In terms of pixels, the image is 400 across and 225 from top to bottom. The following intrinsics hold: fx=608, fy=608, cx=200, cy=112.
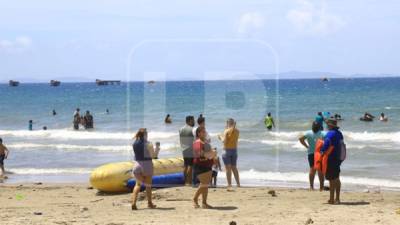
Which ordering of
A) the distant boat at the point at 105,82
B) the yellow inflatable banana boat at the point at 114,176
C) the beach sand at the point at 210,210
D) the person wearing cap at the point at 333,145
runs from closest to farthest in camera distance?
the beach sand at the point at 210,210, the person wearing cap at the point at 333,145, the yellow inflatable banana boat at the point at 114,176, the distant boat at the point at 105,82

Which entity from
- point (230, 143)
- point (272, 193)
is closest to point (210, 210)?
point (272, 193)

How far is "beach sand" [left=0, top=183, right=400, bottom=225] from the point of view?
9.47 metres

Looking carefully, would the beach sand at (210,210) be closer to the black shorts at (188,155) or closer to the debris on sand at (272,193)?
the debris on sand at (272,193)

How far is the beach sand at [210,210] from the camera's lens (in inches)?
373

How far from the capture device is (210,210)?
1023 cm

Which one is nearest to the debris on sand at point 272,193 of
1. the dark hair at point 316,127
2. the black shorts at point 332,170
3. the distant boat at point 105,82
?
the dark hair at point 316,127

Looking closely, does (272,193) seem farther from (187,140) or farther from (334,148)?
(334,148)

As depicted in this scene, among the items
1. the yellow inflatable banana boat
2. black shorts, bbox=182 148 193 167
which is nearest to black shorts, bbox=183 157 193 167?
black shorts, bbox=182 148 193 167


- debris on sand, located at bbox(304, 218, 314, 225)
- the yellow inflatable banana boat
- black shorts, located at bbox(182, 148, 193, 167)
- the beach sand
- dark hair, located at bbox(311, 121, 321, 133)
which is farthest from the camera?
the yellow inflatable banana boat

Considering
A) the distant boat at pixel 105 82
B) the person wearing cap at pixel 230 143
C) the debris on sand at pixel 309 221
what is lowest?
the debris on sand at pixel 309 221

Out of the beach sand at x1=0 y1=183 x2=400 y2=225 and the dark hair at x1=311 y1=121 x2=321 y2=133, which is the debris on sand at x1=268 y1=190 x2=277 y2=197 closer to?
the beach sand at x1=0 y1=183 x2=400 y2=225

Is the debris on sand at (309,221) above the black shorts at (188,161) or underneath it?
underneath

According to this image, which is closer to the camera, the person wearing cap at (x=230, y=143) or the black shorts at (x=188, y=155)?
the black shorts at (x=188, y=155)

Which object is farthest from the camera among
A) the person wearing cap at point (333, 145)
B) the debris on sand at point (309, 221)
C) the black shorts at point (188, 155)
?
the black shorts at point (188, 155)
